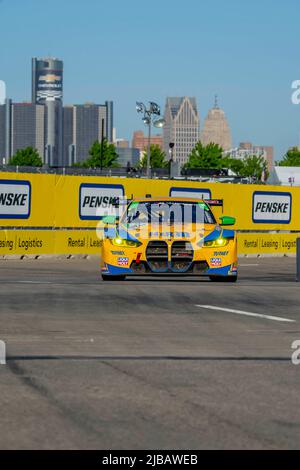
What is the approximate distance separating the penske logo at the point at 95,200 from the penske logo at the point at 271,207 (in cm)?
614

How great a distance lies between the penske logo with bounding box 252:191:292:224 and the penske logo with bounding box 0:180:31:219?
369 inches

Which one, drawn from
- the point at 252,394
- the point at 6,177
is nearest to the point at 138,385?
the point at 252,394

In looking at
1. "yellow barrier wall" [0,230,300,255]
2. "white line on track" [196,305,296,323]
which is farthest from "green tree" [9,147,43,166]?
"white line on track" [196,305,296,323]

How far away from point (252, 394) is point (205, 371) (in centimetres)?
108

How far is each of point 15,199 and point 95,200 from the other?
3.13 m

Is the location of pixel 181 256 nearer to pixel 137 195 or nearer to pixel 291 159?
pixel 137 195

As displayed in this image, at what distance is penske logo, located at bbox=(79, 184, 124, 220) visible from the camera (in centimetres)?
3288

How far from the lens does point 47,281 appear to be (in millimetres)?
19469

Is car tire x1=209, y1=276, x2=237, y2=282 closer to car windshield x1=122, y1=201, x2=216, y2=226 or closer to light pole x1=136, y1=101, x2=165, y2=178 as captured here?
car windshield x1=122, y1=201, x2=216, y2=226

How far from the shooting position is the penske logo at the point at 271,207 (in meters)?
37.9

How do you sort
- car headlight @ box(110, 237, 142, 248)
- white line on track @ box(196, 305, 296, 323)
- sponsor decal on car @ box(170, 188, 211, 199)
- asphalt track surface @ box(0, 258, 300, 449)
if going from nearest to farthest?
asphalt track surface @ box(0, 258, 300, 449) → white line on track @ box(196, 305, 296, 323) → car headlight @ box(110, 237, 142, 248) → sponsor decal on car @ box(170, 188, 211, 199)

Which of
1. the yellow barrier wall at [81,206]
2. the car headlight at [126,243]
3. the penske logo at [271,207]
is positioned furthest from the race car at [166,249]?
the penske logo at [271,207]

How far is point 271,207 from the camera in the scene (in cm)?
3844
